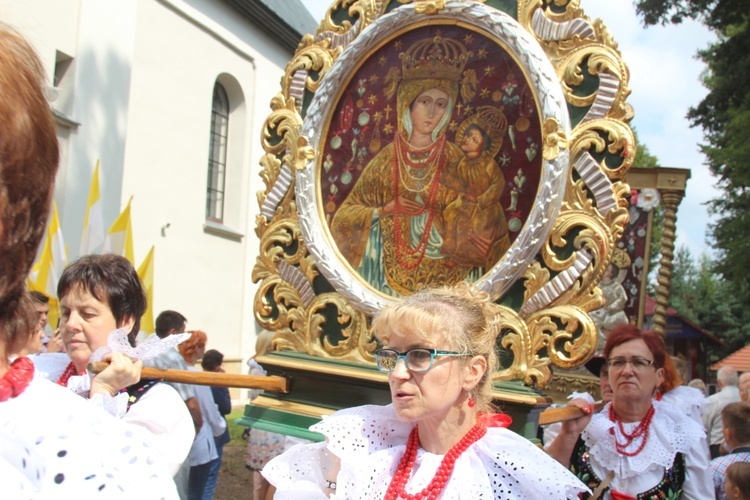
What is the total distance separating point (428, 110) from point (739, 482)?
2.30 m

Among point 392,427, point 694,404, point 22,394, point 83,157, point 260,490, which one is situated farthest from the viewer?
point 83,157

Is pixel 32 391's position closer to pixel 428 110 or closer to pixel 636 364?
pixel 428 110

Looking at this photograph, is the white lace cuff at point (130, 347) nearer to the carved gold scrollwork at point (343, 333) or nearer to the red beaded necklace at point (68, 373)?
the red beaded necklace at point (68, 373)

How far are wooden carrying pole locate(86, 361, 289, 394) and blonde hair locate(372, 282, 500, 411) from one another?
27.0 inches

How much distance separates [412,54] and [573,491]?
5.68 ft

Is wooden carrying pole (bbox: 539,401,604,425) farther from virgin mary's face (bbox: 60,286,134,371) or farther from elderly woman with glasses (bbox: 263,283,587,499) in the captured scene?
virgin mary's face (bbox: 60,286,134,371)

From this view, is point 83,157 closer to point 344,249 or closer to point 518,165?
point 344,249

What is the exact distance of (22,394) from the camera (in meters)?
0.84

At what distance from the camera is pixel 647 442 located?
8.48ft

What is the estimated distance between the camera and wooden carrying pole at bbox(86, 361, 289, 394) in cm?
205

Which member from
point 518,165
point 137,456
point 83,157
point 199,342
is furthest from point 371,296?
point 83,157

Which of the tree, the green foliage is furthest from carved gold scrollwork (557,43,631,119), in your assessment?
the green foliage

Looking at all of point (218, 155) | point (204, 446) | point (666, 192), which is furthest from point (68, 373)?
point (218, 155)

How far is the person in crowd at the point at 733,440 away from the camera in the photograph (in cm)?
384
